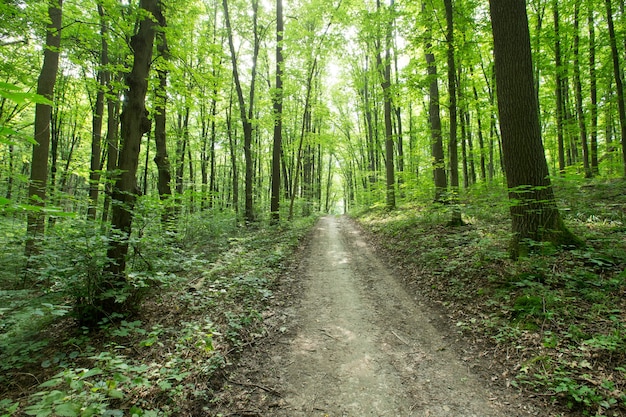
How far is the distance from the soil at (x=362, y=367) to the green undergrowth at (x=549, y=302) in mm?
358

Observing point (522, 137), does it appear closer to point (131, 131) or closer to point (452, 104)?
point (452, 104)

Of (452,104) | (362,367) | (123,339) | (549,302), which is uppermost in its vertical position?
(452,104)

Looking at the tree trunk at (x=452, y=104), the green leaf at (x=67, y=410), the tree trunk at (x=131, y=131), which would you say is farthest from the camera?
the tree trunk at (x=452, y=104)

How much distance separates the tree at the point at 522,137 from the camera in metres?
5.51

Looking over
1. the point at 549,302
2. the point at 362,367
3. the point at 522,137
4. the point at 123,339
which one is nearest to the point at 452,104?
the point at 522,137

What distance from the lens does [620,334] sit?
3.34m

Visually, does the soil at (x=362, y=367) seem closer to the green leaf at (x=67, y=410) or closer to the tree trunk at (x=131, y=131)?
the green leaf at (x=67, y=410)

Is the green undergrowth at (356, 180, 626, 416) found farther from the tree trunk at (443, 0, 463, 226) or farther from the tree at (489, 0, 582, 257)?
the tree trunk at (443, 0, 463, 226)

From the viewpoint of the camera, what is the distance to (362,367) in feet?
12.1

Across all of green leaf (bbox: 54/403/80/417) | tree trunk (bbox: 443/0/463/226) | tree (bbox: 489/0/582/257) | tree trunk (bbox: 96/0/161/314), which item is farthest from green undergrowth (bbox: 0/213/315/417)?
tree trunk (bbox: 443/0/463/226)

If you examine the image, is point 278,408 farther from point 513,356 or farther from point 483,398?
point 513,356

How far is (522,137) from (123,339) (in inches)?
313

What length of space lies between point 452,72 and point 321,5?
882cm

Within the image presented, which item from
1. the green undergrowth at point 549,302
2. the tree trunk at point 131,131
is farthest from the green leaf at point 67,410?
the green undergrowth at point 549,302
